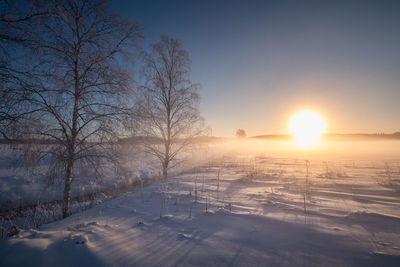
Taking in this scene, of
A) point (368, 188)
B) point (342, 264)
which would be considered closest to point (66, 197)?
point (342, 264)

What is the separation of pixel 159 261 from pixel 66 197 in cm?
398

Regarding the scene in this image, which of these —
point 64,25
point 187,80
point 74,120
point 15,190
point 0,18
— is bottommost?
point 15,190

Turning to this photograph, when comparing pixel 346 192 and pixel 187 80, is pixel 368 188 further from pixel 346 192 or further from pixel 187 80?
pixel 187 80

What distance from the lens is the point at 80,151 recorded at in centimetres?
399

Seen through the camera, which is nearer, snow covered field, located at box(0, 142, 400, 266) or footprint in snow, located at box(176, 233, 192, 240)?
snow covered field, located at box(0, 142, 400, 266)

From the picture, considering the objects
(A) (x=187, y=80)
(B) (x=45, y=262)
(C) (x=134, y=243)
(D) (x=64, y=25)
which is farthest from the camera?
(A) (x=187, y=80)

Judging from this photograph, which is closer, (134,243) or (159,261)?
(159,261)

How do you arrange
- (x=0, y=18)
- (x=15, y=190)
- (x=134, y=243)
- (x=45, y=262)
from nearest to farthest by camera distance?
(x=45, y=262) → (x=134, y=243) → (x=0, y=18) → (x=15, y=190)

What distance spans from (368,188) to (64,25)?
31.4ft

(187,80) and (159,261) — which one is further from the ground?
(187,80)

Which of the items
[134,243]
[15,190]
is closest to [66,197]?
[134,243]

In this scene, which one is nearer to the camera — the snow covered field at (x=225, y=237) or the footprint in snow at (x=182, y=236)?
the snow covered field at (x=225, y=237)

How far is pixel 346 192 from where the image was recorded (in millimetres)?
4312

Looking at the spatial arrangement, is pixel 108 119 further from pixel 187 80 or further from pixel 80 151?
pixel 187 80
